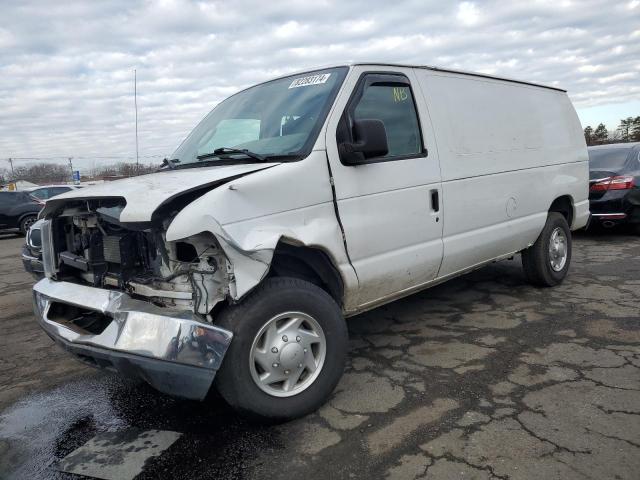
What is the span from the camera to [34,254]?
5.84 metres

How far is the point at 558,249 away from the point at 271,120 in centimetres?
368

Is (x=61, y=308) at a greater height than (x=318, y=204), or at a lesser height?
lesser

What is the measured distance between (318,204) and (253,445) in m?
1.43

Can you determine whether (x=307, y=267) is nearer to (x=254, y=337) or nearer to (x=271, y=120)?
(x=254, y=337)

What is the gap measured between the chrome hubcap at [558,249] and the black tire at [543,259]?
4 cm

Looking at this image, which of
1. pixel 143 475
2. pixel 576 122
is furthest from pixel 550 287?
pixel 143 475

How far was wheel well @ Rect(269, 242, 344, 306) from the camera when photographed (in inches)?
124

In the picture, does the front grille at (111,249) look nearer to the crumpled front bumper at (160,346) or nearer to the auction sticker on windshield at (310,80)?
the crumpled front bumper at (160,346)

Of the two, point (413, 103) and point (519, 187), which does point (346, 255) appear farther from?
point (519, 187)

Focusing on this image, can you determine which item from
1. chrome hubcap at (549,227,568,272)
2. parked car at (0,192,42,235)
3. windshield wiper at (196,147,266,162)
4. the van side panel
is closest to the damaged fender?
windshield wiper at (196,147,266,162)

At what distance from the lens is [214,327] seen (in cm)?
258

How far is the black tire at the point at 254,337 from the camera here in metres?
2.69

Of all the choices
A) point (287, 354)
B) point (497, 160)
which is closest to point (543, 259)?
point (497, 160)

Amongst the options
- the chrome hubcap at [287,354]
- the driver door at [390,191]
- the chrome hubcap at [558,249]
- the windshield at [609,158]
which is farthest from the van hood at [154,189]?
the windshield at [609,158]
